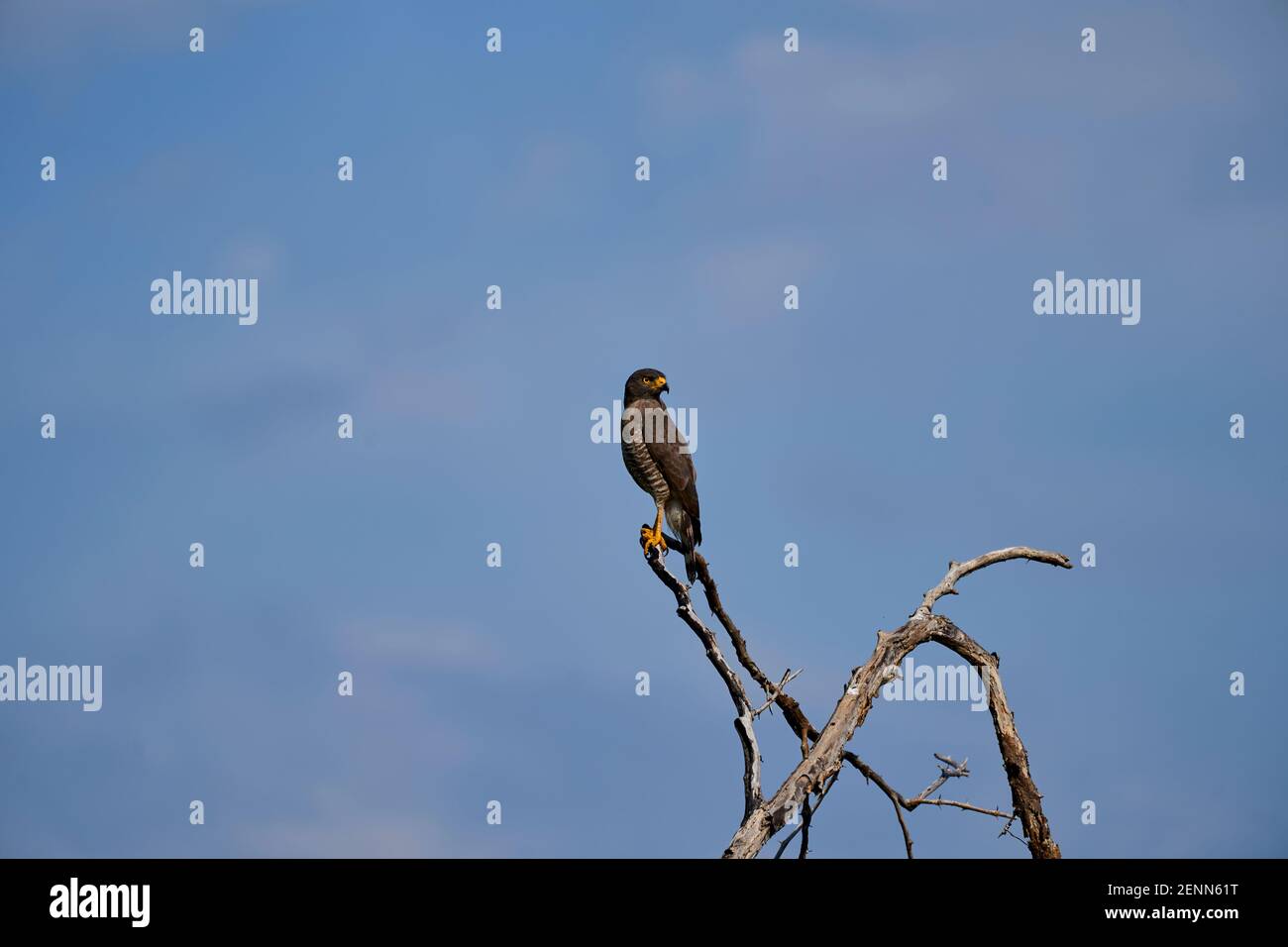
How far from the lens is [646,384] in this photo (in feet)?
43.3

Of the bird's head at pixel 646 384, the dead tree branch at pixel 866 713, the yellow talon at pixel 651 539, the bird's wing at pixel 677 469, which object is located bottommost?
the dead tree branch at pixel 866 713

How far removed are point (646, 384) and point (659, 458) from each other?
2.69 feet

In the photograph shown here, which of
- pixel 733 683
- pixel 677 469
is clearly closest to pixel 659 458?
pixel 677 469

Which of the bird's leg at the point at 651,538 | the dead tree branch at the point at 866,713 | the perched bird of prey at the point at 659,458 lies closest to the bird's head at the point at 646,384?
the perched bird of prey at the point at 659,458

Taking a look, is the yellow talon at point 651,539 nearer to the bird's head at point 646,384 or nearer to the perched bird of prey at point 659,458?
the perched bird of prey at point 659,458

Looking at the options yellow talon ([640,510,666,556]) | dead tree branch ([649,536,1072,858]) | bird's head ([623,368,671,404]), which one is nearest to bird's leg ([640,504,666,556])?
yellow talon ([640,510,666,556])

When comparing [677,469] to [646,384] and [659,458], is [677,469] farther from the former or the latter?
[646,384]

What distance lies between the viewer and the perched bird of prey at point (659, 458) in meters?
12.8
